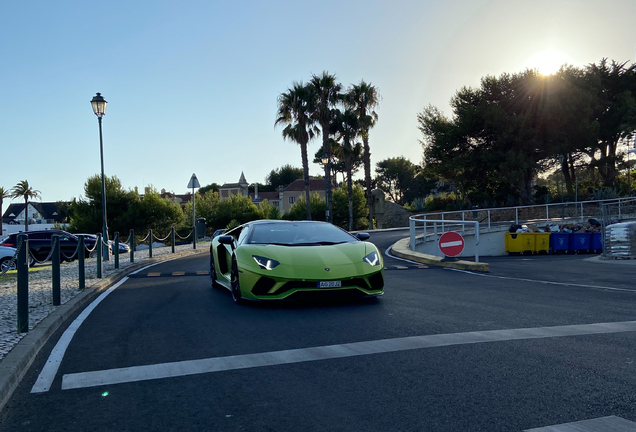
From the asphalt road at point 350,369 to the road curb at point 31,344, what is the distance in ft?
0.33

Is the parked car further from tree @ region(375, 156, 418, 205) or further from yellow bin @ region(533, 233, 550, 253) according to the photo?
tree @ region(375, 156, 418, 205)

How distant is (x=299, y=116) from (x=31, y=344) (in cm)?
3733

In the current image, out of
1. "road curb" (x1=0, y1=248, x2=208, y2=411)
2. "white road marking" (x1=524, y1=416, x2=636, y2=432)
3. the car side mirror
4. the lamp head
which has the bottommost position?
"white road marking" (x1=524, y1=416, x2=636, y2=432)

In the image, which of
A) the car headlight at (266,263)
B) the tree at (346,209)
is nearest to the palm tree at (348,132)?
the tree at (346,209)

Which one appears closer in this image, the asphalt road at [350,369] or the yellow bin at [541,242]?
the asphalt road at [350,369]

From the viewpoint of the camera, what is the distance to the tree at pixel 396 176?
104m

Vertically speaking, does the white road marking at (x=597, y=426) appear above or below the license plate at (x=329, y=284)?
below

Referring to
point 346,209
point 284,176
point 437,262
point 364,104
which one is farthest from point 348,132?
point 284,176

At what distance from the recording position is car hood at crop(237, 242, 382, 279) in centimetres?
745

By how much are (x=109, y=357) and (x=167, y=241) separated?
38.4 metres

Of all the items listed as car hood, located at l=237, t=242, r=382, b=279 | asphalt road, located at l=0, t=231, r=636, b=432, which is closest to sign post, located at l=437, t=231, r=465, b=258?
asphalt road, located at l=0, t=231, r=636, b=432

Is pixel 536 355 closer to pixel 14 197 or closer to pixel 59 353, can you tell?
pixel 59 353

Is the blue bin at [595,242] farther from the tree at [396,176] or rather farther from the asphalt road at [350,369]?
the tree at [396,176]

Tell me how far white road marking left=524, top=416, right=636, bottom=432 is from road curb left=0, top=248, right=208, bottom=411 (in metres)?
3.48
